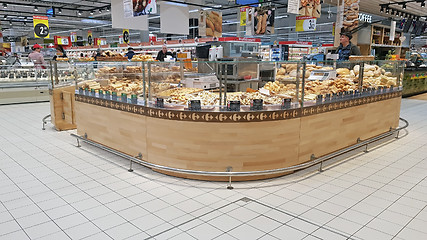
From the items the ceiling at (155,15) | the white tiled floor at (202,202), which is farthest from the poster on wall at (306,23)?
the white tiled floor at (202,202)

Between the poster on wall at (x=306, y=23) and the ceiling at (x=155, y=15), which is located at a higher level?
the ceiling at (x=155, y=15)

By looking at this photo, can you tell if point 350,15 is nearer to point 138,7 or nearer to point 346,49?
point 346,49

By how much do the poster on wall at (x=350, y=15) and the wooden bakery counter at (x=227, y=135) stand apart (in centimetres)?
466

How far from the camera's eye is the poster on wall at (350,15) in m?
8.44

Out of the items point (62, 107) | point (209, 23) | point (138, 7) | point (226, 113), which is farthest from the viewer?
point (209, 23)

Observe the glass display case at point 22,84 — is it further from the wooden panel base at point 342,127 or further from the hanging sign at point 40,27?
the wooden panel base at point 342,127

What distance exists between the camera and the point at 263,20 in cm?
1234

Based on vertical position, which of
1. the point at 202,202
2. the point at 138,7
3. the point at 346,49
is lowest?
the point at 202,202

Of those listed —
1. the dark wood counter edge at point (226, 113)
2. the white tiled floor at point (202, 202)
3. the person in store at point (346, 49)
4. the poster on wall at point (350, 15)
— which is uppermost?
the poster on wall at point (350, 15)

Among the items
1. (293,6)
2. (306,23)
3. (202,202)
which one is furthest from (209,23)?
(202,202)

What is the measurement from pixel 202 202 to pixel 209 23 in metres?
10.6

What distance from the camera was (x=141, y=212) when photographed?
3219 mm

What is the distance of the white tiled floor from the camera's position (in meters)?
2.87

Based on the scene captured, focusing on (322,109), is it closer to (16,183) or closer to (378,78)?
(378,78)
